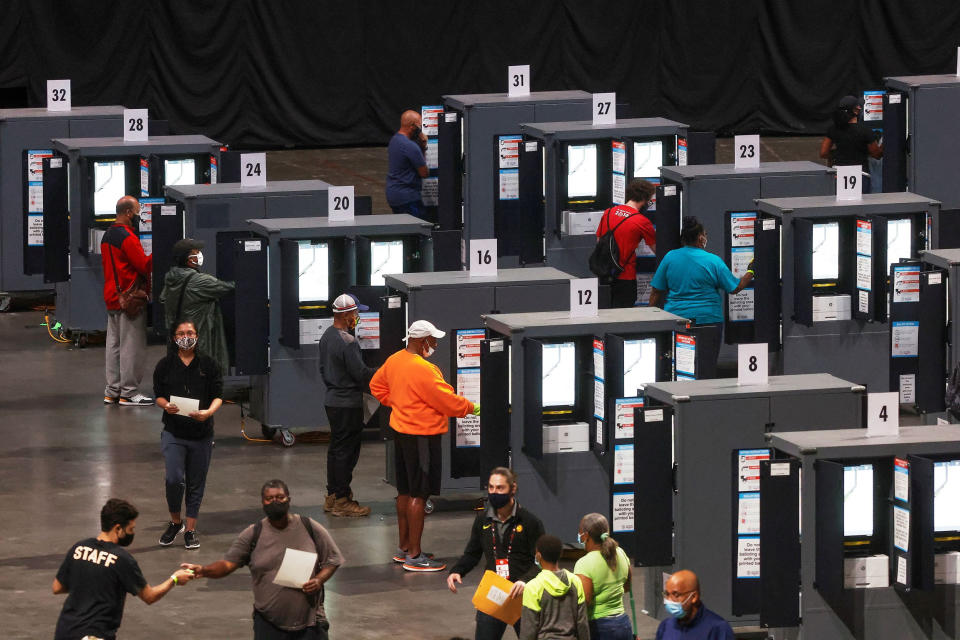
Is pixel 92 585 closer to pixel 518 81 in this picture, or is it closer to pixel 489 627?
pixel 489 627

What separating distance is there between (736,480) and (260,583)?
108 inches

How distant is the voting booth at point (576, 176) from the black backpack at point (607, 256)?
1.57 m

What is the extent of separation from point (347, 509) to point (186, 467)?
137cm

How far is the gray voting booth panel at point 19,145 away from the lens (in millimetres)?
20906

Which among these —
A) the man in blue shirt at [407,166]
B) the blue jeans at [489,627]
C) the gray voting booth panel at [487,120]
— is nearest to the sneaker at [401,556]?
→ the blue jeans at [489,627]

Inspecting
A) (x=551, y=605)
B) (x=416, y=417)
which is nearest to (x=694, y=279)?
(x=416, y=417)

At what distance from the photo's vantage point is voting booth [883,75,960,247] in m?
20.7

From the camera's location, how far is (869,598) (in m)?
10.5

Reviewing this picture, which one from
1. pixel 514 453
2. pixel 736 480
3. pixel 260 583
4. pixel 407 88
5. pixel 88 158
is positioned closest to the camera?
pixel 260 583

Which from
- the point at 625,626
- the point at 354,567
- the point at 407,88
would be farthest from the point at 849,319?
the point at 407,88

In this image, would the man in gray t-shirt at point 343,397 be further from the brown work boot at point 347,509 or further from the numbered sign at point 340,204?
the numbered sign at point 340,204

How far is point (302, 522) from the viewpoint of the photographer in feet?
34.1

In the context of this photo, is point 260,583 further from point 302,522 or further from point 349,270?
point 349,270

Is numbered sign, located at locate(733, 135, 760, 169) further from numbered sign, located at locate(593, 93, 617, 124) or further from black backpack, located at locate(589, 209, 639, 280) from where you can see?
numbered sign, located at locate(593, 93, 617, 124)
